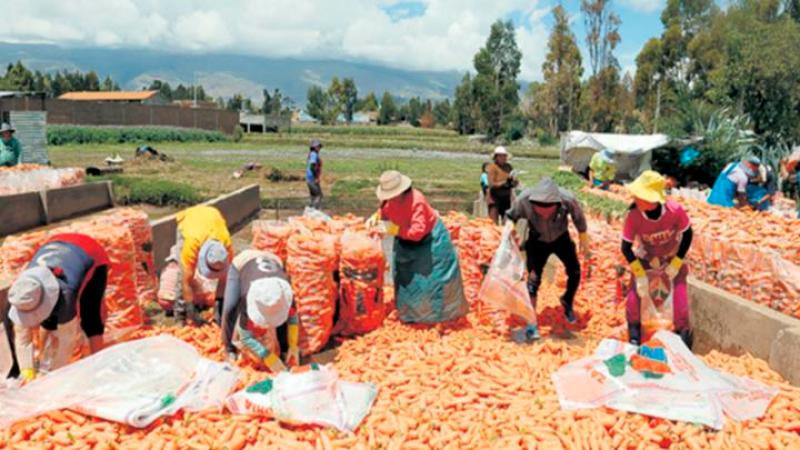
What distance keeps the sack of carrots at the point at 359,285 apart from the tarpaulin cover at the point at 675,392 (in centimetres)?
192

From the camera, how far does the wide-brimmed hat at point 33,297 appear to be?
3.43 m

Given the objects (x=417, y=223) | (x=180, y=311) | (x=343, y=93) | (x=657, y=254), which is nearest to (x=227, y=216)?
(x=180, y=311)

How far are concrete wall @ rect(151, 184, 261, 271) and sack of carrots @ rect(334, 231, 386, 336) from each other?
106 inches

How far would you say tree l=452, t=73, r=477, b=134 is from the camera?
58688 mm

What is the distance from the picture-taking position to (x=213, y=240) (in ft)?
15.8

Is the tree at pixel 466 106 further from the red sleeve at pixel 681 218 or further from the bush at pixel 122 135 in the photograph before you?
the red sleeve at pixel 681 218

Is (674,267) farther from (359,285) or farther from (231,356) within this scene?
(231,356)

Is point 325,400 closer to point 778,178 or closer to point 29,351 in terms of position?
point 29,351

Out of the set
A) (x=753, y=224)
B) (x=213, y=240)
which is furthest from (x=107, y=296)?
(x=753, y=224)

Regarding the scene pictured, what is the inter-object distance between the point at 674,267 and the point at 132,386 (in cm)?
376

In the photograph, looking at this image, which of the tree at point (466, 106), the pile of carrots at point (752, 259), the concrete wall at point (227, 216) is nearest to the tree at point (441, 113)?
the tree at point (466, 106)

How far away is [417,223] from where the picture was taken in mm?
5129

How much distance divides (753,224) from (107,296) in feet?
19.7

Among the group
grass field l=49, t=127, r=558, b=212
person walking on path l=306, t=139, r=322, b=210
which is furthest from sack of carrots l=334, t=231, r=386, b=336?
grass field l=49, t=127, r=558, b=212
